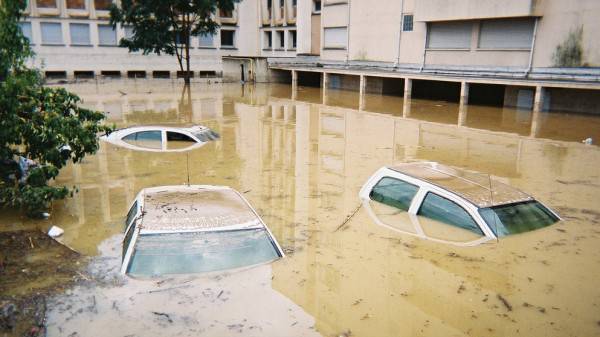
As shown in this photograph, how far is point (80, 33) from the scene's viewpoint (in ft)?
140

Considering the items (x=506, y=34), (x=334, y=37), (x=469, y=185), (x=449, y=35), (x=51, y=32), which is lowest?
(x=469, y=185)

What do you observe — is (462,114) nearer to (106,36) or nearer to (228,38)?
(228,38)

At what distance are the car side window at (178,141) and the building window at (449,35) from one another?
19.4 m

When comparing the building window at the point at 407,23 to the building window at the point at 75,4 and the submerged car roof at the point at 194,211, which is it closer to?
the submerged car roof at the point at 194,211

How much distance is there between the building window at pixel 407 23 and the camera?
3130cm

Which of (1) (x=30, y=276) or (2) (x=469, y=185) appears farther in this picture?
(2) (x=469, y=185)

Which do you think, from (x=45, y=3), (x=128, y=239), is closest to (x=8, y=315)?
(x=128, y=239)

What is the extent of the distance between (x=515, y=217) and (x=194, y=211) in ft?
16.4

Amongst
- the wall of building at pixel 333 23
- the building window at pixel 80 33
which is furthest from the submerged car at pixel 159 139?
the building window at pixel 80 33

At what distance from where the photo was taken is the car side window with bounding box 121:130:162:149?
14984mm

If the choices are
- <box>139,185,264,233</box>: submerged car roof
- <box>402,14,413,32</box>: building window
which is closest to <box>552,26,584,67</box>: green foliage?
<box>402,14,413,32</box>: building window

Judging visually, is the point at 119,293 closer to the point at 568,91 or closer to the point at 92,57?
the point at 568,91

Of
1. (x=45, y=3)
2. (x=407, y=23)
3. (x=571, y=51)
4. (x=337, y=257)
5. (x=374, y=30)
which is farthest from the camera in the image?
(x=45, y=3)

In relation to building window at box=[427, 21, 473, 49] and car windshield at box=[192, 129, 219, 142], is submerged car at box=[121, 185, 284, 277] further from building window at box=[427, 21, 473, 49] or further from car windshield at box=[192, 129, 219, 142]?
building window at box=[427, 21, 473, 49]
